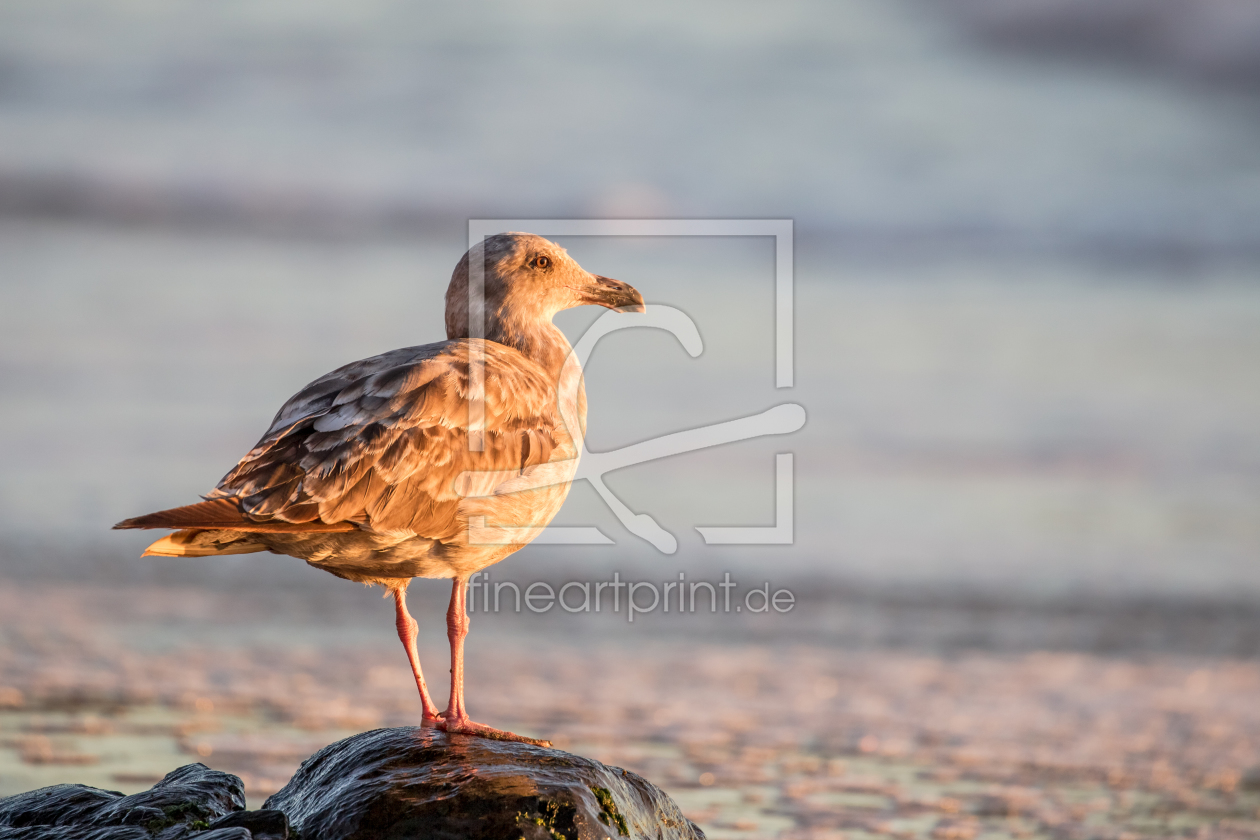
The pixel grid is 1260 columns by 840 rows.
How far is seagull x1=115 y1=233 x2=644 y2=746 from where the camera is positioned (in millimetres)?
4758

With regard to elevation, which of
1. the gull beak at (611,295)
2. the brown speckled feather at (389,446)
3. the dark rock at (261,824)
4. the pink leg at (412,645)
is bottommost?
the dark rock at (261,824)

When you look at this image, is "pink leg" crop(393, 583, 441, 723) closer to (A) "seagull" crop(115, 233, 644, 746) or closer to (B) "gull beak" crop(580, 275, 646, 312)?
(A) "seagull" crop(115, 233, 644, 746)

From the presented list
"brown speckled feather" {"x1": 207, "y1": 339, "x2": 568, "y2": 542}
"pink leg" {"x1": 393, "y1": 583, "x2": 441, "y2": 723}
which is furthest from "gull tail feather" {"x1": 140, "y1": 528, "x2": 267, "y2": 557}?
"pink leg" {"x1": 393, "y1": 583, "x2": 441, "y2": 723}

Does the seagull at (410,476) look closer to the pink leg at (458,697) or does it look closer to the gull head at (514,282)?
the pink leg at (458,697)

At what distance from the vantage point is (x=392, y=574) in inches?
212

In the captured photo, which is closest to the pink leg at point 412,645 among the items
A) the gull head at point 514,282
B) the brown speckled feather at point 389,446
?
the brown speckled feather at point 389,446

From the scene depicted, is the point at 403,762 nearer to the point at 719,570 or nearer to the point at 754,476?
the point at 719,570

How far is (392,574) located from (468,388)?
0.93 m

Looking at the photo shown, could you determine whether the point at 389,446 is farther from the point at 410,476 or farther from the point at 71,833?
the point at 71,833

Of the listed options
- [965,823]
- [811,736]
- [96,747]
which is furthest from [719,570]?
[96,747]

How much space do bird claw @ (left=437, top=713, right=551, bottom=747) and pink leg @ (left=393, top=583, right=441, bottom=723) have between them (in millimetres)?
99

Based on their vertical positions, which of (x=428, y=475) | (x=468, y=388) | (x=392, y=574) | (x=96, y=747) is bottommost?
(x=96, y=747)

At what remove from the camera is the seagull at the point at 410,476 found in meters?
4.76

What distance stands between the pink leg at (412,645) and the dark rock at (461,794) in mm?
174
